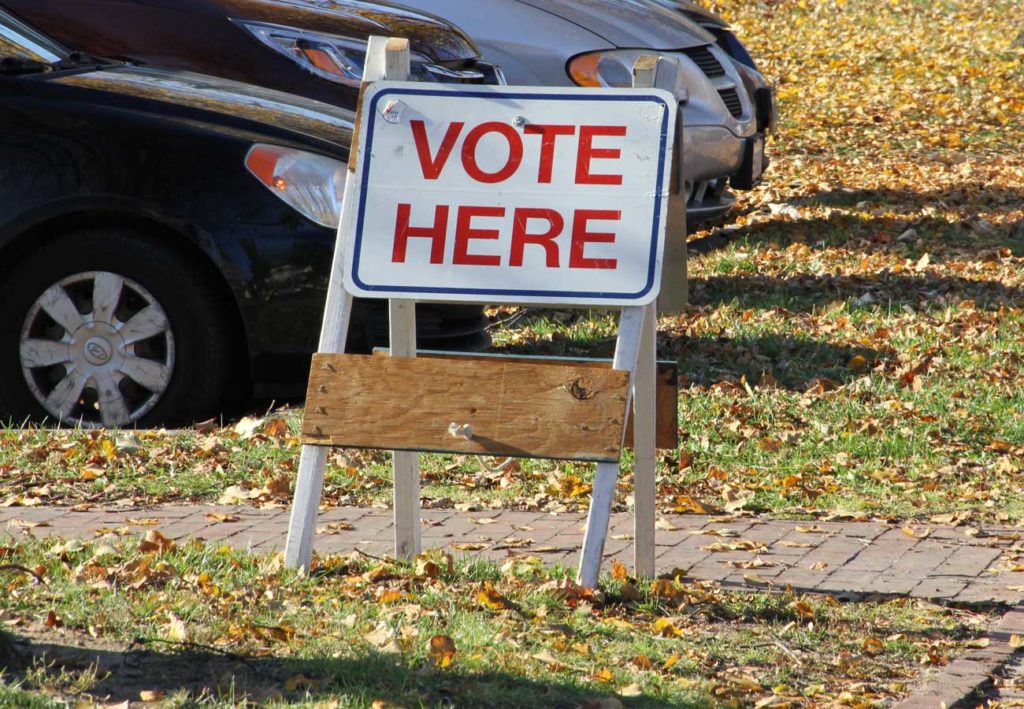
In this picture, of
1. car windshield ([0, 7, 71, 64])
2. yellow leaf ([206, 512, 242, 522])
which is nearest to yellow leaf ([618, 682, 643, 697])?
yellow leaf ([206, 512, 242, 522])

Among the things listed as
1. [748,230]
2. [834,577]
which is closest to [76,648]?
[834,577]

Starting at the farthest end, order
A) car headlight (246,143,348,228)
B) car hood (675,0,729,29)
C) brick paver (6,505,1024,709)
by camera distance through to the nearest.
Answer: car hood (675,0,729,29) → car headlight (246,143,348,228) → brick paver (6,505,1024,709)

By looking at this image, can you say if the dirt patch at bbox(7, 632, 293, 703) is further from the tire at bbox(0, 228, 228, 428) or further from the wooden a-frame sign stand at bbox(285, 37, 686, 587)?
the tire at bbox(0, 228, 228, 428)

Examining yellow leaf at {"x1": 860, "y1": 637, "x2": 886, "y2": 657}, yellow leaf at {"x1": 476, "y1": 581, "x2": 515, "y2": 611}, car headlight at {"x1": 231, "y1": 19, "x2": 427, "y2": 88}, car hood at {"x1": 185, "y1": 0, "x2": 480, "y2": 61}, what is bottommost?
yellow leaf at {"x1": 476, "y1": 581, "x2": 515, "y2": 611}

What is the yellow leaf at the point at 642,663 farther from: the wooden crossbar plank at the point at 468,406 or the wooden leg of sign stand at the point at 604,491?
the wooden crossbar plank at the point at 468,406

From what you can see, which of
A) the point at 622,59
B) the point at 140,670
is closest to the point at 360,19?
the point at 622,59

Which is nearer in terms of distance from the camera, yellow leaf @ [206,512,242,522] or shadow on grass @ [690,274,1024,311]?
yellow leaf @ [206,512,242,522]

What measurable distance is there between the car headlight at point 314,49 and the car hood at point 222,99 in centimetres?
94

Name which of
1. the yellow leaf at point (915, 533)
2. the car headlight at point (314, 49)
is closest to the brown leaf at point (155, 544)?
the yellow leaf at point (915, 533)

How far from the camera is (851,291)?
8.84 m

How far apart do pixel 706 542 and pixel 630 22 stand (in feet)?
19.0

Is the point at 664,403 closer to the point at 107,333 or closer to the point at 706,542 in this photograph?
the point at 706,542

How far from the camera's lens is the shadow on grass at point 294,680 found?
10.4 feet

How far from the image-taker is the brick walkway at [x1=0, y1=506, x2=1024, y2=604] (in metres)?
4.31
